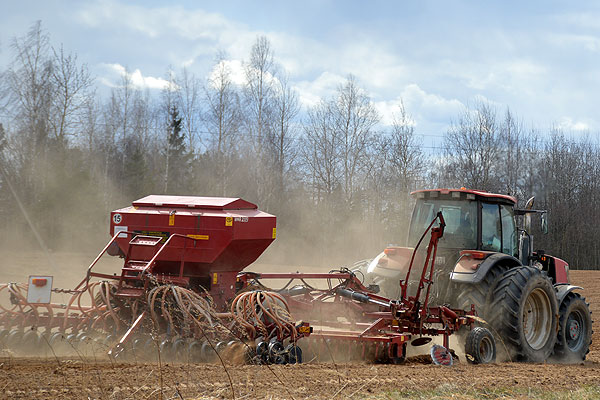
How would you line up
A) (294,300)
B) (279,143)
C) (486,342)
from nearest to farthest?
(486,342) < (294,300) < (279,143)

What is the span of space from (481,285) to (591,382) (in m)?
1.87

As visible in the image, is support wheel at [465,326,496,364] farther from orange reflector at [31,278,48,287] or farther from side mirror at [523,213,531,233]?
orange reflector at [31,278,48,287]

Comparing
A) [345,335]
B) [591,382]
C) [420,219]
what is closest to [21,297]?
[345,335]

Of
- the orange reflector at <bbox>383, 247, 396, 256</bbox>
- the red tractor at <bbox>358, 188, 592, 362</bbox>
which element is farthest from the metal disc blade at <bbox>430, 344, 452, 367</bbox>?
the orange reflector at <bbox>383, 247, 396, 256</bbox>

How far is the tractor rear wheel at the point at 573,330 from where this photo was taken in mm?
8923

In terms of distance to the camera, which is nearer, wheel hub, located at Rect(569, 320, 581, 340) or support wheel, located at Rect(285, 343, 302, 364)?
support wheel, located at Rect(285, 343, 302, 364)

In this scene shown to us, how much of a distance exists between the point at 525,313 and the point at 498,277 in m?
0.82

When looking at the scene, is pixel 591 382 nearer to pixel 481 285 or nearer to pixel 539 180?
pixel 481 285

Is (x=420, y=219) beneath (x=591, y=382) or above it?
above

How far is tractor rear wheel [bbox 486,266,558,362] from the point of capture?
7.70 m

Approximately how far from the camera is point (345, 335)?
6.91 m

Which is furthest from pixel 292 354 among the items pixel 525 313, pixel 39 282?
pixel 525 313

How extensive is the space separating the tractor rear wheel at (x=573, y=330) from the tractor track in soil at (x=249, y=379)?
2001 millimetres

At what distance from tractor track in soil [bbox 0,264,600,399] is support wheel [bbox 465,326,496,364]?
26cm
